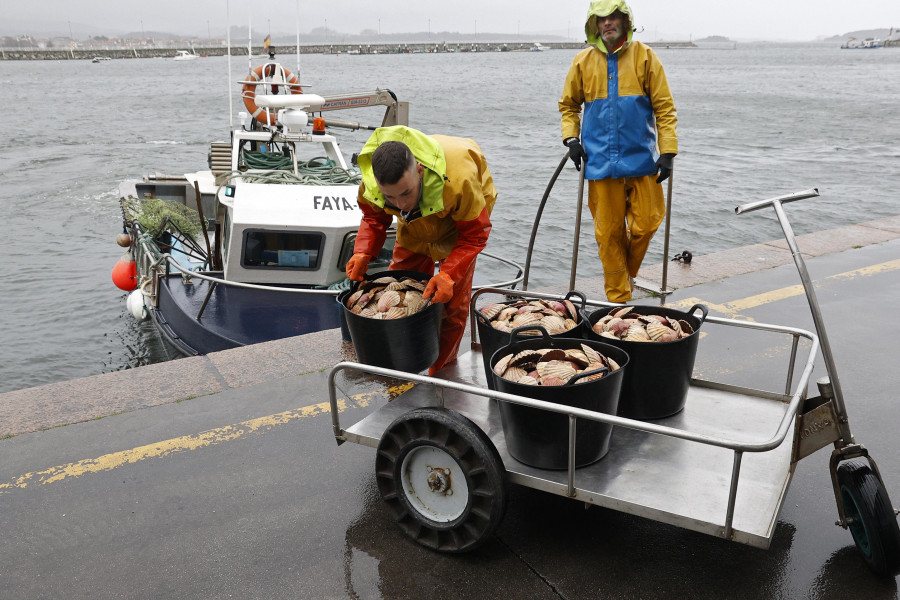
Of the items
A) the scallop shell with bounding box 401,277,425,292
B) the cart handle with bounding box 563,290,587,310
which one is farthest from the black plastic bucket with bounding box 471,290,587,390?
the scallop shell with bounding box 401,277,425,292

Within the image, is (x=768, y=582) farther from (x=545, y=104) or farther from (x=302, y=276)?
(x=545, y=104)

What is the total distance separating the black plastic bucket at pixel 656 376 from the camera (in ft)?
11.0

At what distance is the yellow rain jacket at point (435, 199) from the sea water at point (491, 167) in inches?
170

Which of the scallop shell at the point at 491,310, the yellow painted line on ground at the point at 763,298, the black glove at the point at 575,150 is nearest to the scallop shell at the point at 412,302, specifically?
the scallop shell at the point at 491,310

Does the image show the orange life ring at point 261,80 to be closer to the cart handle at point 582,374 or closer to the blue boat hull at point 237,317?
the blue boat hull at point 237,317

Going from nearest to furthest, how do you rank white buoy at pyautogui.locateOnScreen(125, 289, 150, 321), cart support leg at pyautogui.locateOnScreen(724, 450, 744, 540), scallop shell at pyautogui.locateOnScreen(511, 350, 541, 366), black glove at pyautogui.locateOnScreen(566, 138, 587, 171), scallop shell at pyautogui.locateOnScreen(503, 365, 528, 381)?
cart support leg at pyautogui.locateOnScreen(724, 450, 744, 540), scallop shell at pyautogui.locateOnScreen(503, 365, 528, 381), scallop shell at pyautogui.locateOnScreen(511, 350, 541, 366), black glove at pyautogui.locateOnScreen(566, 138, 587, 171), white buoy at pyautogui.locateOnScreen(125, 289, 150, 321)

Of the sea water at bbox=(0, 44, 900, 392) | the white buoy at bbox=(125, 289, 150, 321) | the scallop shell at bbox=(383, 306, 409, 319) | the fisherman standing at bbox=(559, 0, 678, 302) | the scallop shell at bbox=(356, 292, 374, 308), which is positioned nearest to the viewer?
the scallop shell at bbox=(383, 306, 409, 319)

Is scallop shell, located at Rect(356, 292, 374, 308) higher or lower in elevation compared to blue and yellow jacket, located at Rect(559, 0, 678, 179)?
lower

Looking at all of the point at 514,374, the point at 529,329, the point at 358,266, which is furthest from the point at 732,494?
the point at 358,266

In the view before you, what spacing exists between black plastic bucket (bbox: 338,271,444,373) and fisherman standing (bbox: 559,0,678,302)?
196 cm

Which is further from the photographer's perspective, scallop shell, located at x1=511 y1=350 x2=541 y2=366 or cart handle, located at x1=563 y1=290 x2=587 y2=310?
cart handle, located at x1=563 y1=290 x2=587 y2=310

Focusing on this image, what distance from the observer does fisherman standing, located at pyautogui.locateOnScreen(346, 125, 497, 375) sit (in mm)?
3545

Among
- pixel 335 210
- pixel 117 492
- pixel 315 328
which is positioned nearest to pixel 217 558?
pixel 117 492

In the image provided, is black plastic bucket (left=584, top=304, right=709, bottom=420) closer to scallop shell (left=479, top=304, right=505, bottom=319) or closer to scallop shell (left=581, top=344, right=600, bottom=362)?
scallop shell (left=581, top=344, right=600, bottom=362)
